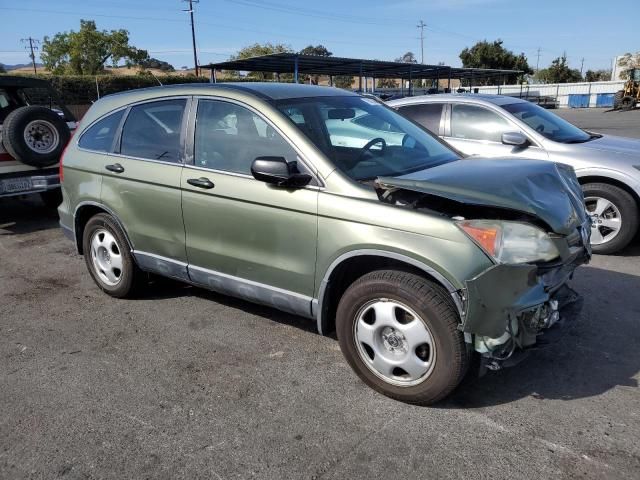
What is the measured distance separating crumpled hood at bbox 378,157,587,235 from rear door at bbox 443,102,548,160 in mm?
2780

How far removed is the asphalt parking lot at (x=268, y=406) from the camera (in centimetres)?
258

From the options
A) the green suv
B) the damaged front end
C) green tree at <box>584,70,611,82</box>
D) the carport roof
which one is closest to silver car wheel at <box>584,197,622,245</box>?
the green suv

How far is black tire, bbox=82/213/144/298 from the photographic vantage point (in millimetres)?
4496

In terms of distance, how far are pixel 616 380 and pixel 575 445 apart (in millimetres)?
815

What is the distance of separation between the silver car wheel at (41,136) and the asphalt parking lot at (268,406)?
3.72 m

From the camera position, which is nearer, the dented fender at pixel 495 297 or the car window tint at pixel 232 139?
the dented fender at pixel 495 297

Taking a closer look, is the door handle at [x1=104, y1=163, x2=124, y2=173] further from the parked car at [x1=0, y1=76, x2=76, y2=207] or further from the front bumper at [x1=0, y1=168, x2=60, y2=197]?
the front bumper at [x1=0, y1=168, x2=60, y2=197]

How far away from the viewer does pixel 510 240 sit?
2727 mm

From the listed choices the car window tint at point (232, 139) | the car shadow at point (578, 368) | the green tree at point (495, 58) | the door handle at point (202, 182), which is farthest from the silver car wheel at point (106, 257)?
the green tree at point (495, 58)

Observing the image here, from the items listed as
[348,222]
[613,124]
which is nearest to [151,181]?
[348,222]

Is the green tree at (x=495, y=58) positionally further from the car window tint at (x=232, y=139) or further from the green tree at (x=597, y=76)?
the car window tint at (x=232, y=139)

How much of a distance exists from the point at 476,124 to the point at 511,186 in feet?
12.8

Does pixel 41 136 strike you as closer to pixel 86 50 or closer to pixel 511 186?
pixel 511 186

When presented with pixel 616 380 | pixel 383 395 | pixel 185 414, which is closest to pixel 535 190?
pixel 616 380
